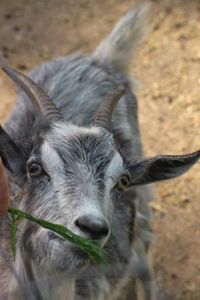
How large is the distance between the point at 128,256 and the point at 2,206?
6.23 ft

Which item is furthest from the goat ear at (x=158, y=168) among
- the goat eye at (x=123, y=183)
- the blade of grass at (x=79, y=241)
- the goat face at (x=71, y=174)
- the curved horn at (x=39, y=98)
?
the blade of grass at (x=79, y=241)

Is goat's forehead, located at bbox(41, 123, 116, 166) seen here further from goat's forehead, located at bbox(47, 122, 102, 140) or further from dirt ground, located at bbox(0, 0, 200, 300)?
dirt ground, located at bbox(0, 0, 200, 300)

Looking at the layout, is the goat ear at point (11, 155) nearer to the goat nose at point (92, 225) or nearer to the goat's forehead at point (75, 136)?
the goat's forehead at point (75, 136)

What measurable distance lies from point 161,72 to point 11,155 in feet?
12.5

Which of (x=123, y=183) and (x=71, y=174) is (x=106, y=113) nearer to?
(x=123, y=183)

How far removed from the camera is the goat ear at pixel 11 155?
12.5 ft

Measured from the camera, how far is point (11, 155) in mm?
3865

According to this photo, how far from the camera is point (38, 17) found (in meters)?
8.01

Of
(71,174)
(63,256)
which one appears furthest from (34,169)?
(63,256)

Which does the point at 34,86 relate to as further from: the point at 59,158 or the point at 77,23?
the point at 77,23

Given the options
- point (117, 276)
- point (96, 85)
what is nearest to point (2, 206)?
point (117, 276)

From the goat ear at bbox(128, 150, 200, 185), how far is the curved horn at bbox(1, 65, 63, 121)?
532 millimetres

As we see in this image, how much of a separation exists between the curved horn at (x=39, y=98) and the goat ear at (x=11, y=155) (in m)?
0.25

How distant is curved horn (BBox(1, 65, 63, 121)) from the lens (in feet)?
12.9
